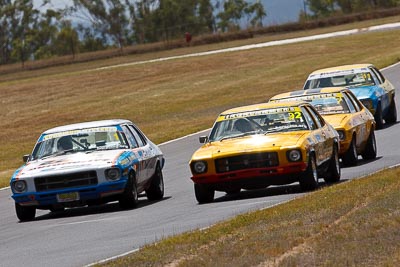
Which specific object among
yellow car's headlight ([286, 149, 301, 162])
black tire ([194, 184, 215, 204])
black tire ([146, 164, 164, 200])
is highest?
yellow car's headlight ([286, 149, 301, 162])

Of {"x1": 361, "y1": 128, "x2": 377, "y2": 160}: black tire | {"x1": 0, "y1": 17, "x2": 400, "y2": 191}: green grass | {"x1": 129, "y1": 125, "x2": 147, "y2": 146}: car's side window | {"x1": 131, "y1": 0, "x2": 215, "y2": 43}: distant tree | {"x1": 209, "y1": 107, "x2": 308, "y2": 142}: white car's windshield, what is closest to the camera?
{"x1": 209, "y1": 107, "x2": 308, "y2": 142}: white car's windshield

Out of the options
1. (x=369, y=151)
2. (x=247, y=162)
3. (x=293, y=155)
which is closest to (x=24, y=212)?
(x=247, y=162)

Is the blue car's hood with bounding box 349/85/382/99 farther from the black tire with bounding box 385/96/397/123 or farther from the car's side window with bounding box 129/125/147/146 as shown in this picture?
the car's side window with bounding box 129/125/147/146


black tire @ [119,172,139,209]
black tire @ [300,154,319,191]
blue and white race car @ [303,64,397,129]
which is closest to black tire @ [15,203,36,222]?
black tire @ [119,172,139,209]

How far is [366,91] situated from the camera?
27.7m

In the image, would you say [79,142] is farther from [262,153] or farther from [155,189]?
[262,153]

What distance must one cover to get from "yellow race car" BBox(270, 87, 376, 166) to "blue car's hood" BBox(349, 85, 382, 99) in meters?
5.50

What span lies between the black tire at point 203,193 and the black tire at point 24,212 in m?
2.40

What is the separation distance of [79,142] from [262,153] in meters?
3.19

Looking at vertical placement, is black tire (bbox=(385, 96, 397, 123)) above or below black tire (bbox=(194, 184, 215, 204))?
below

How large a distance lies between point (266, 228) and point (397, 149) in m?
11.4

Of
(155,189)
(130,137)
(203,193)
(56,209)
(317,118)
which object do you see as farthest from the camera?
(155,189)

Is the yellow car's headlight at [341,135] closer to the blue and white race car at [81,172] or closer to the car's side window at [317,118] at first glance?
the car's side window at [317,118]

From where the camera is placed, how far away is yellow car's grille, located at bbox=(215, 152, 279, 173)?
1619 cm
